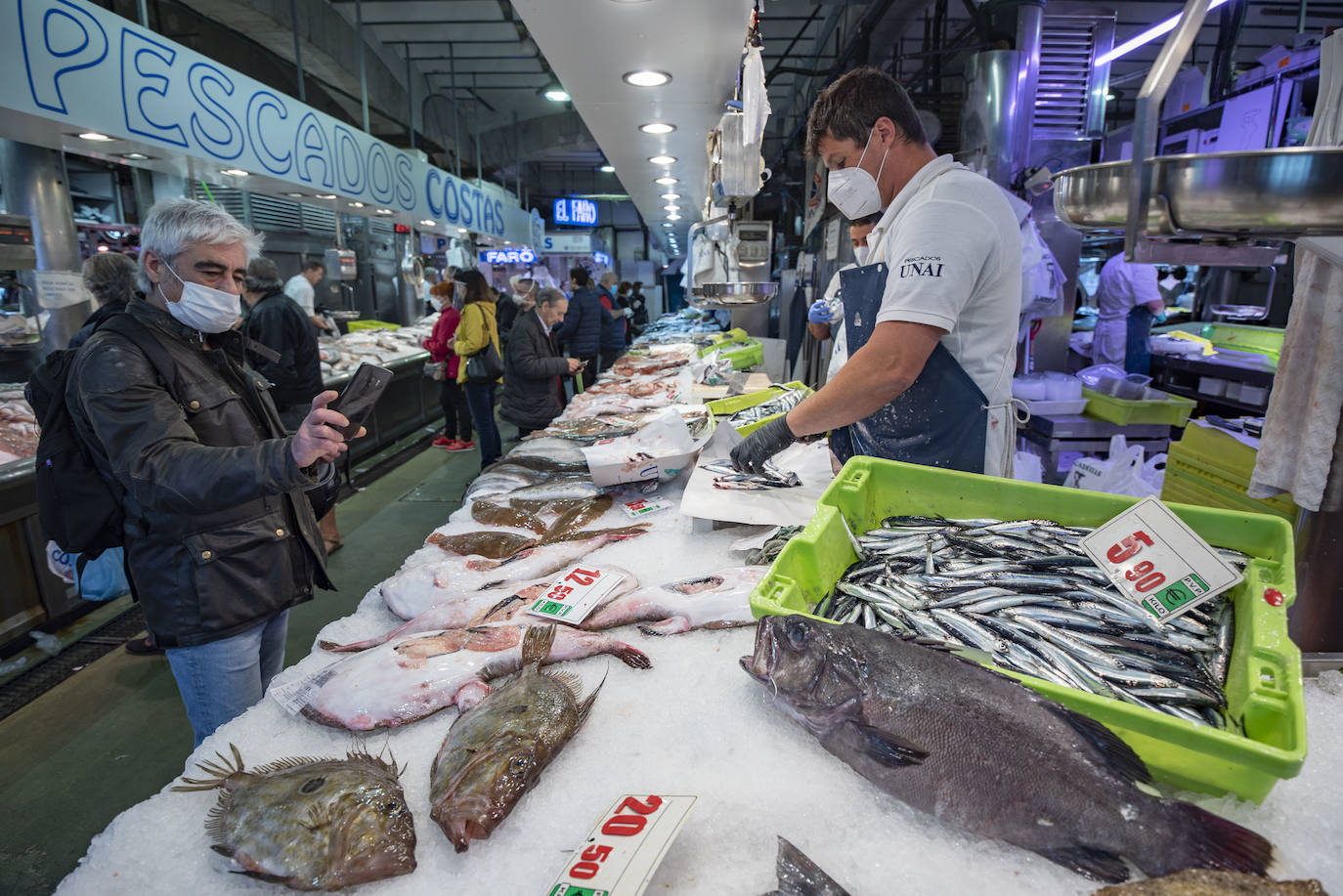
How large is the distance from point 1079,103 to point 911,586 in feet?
20.0

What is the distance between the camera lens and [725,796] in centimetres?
118

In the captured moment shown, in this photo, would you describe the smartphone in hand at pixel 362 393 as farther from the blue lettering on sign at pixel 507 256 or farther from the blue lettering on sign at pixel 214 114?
the blue lettering on sign at pixel 507 256

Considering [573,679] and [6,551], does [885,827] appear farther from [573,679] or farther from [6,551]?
[6,551]

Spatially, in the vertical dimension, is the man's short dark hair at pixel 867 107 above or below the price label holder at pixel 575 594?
above

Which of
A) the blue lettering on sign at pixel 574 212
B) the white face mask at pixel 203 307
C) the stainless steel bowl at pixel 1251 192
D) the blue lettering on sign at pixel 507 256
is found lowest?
the white face mask at pixel 203 307

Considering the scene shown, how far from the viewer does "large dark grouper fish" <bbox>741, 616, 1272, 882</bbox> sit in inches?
38.0

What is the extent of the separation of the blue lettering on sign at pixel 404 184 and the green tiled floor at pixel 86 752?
580cm

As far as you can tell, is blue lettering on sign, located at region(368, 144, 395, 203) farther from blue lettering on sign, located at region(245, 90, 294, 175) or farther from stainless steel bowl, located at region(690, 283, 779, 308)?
stainless steel bowl, located at region(690, 283, 779, 308)

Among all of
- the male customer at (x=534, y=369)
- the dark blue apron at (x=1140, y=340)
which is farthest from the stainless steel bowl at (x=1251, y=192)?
the dark blue apron at (x=1140, y=340)

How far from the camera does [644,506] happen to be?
9.27 ft

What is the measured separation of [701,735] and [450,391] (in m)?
8.30

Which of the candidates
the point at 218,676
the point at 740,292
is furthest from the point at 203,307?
the point at 740,292

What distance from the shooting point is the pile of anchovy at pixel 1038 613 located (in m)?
1.22

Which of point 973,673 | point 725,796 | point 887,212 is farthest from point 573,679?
point 887,212
